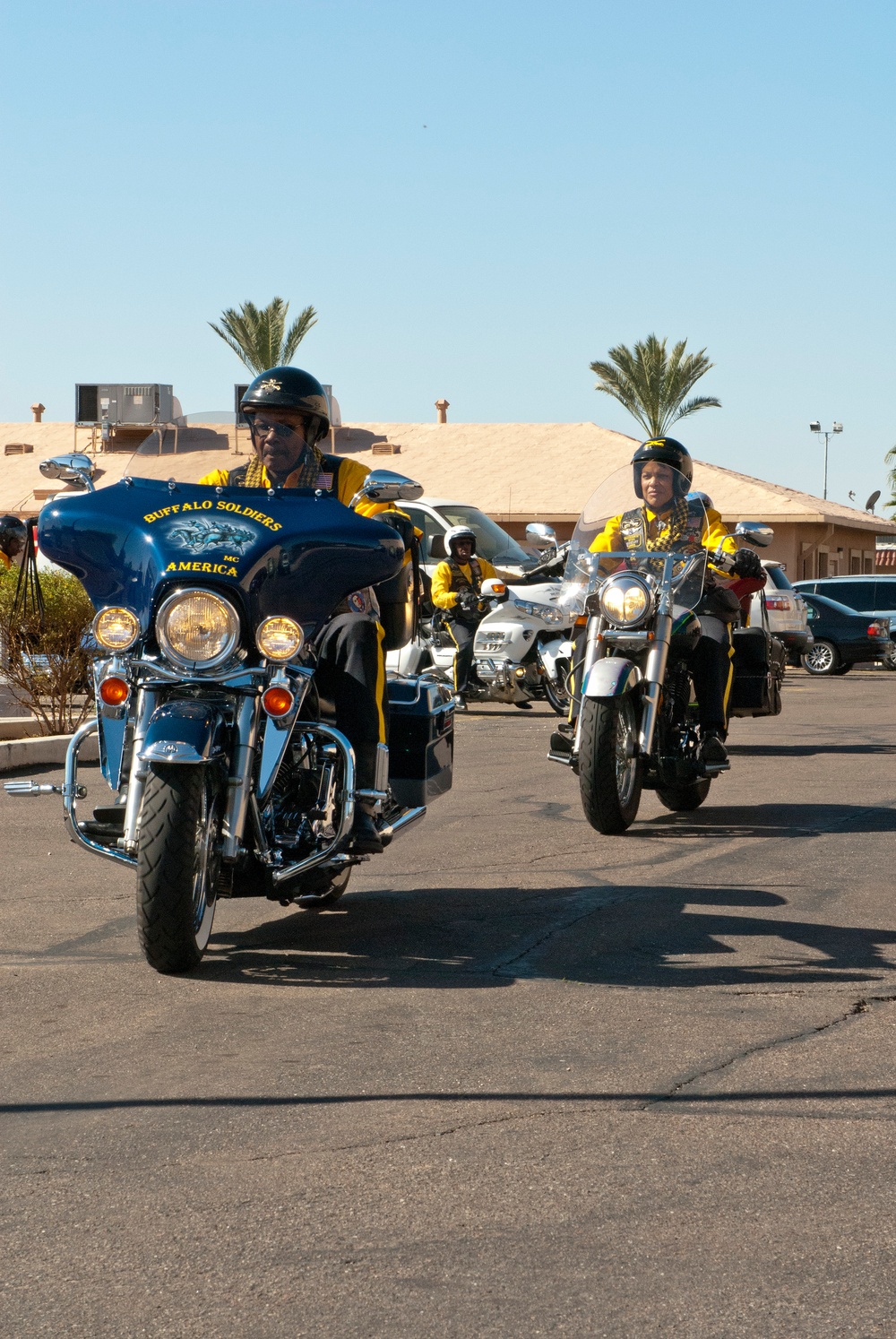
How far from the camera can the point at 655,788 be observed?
9.48 m

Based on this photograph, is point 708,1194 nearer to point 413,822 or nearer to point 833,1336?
point 833,1336

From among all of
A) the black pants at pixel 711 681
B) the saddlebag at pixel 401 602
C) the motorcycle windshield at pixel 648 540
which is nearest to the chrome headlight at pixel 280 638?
the saddlebag at pixel 401 602

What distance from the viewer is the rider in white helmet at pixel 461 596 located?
17.6 meters

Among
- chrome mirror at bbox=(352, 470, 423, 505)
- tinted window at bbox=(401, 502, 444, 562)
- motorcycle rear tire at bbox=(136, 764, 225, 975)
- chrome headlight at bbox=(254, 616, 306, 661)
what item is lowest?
motorcycle rear tire at bbox=(136, 764, 225, 975)

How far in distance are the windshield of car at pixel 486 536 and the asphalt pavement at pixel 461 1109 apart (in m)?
13.8

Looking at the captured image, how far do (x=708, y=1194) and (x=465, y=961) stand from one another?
7.46 feet

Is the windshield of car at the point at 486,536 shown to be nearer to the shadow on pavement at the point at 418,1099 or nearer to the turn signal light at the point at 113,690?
the turn signal light at the point at 113,690

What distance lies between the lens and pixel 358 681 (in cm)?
602

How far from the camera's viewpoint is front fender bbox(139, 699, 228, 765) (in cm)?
513

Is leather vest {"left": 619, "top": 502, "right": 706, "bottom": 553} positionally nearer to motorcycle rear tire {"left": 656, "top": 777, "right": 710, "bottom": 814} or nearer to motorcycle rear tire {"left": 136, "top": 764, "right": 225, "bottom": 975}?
motorcycle rear tire {"left": 656, "top": 777, "right": 710, "bottom": 814}

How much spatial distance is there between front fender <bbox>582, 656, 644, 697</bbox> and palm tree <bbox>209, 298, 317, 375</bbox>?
3785cm

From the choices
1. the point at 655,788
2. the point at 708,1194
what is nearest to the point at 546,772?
the point at 655,788

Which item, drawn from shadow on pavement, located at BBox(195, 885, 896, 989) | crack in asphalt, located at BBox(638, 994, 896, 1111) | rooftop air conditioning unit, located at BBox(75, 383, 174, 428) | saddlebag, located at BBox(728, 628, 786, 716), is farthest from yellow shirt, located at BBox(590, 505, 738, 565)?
rooftop air conditioning unit, located at BBox(75, 383, 174, 428)

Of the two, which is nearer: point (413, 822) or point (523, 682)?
point (413, 822)
